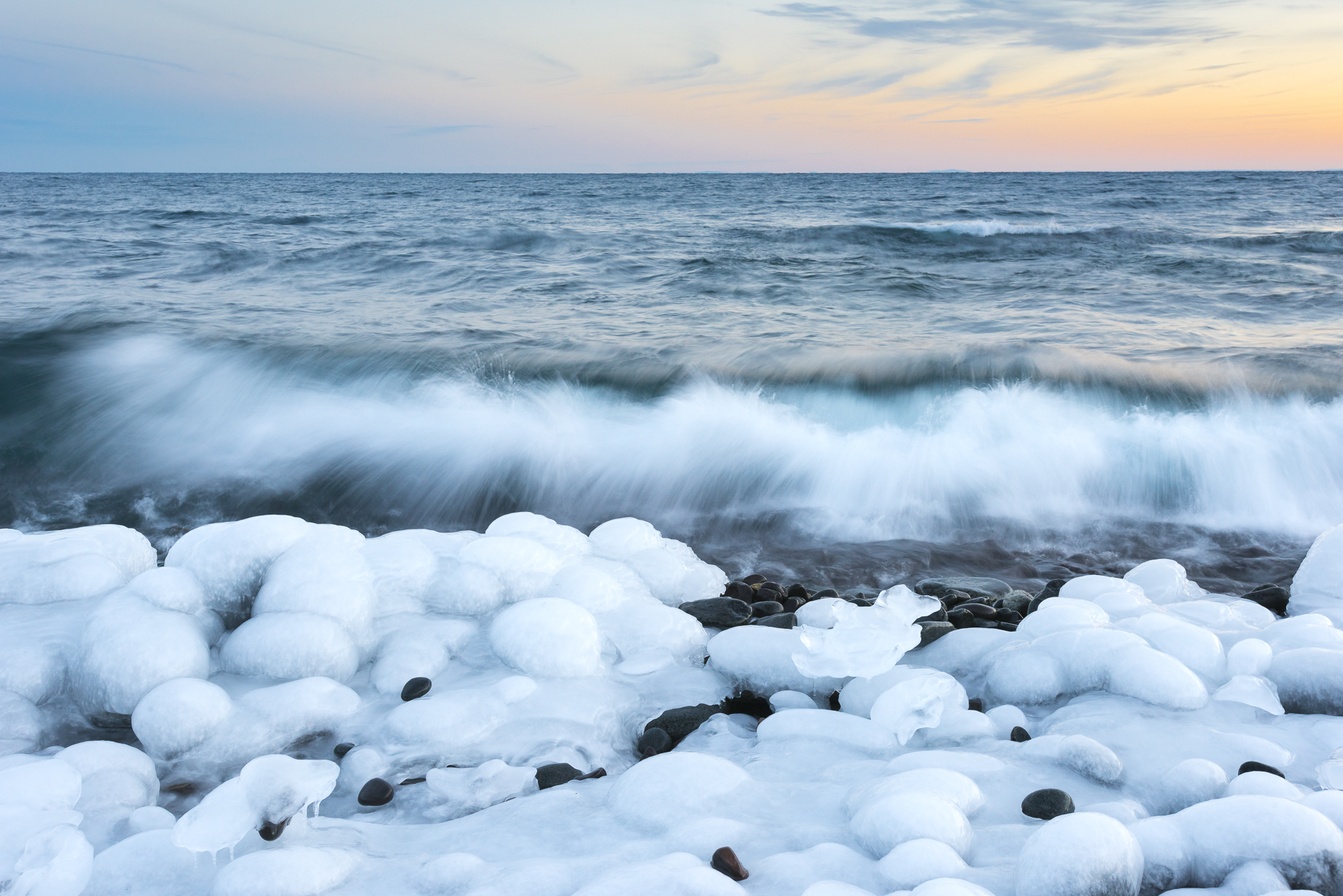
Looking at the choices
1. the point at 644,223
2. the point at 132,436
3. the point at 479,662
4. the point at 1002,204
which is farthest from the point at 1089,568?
the point at 1002,204

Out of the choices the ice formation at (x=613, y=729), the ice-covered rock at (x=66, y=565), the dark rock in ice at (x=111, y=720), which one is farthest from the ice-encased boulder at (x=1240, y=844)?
the ice-covered rock at (x=66, y=565)

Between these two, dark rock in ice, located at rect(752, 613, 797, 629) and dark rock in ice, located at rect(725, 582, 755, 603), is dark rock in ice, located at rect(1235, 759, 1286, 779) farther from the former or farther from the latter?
dark rock in ice, located at rect(725, 582, 755, 603)

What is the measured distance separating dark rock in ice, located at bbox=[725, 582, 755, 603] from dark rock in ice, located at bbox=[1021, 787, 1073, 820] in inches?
65.0

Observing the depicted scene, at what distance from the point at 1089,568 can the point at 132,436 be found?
6608 millimetres

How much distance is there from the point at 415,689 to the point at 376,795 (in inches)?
17.9

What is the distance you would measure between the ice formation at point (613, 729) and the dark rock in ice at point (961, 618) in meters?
0.10

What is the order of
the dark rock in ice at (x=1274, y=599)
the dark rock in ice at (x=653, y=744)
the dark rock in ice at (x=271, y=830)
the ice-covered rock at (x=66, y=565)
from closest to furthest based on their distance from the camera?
the dark rock in ice at (x=271, y=830) < the dark rock in ice at (x=653, y=744) < the ice-covered rock at (x=66, y=565) < the dark rock in ice at (x=1274, y=599)

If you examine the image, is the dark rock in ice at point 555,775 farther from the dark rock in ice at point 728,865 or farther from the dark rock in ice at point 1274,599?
the dark rock in ice at point 1274,599

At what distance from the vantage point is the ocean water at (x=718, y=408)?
4.91 m

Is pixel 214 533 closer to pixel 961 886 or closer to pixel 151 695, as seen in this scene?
pixel 151 695

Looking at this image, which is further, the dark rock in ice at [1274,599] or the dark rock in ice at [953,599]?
the dark rock in ice at [953,599]

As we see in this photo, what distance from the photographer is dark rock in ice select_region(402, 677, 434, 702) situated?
2.49 meters

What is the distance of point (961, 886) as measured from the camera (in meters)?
1.41

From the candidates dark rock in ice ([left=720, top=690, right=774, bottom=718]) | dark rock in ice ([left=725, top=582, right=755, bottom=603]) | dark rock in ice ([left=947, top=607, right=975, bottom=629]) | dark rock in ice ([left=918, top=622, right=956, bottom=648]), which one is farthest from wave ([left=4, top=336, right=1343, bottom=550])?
dark rock in ice ([left=720, top=690, right=774, bottom=718])
